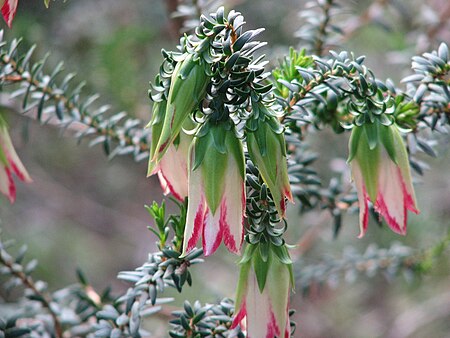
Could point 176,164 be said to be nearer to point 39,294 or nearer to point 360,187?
point 360,187

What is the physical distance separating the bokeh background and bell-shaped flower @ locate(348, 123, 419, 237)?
354mm

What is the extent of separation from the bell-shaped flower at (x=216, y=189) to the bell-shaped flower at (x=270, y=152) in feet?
0.05

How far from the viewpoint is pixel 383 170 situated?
538 millimetres

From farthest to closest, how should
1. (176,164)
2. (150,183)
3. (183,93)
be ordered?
(150,183), (176,164), (183,93)

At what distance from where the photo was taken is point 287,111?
59cm

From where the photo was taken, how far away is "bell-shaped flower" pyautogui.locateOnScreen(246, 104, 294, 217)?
0.49 m

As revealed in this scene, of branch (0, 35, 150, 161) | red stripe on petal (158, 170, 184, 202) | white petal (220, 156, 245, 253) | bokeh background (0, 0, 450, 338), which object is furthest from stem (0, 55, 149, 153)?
white petal (220, 156, 245, 253)

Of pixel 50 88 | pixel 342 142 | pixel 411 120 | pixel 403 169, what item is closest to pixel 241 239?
pixel 403 169

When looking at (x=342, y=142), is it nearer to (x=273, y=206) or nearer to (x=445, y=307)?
(x=445, y=307)

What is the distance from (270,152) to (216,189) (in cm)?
5

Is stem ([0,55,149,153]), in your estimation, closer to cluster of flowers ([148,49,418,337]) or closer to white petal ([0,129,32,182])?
white petal ([0,129,32,182])

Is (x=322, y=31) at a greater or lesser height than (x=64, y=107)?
greater

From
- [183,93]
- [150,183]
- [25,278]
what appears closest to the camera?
[183,93]

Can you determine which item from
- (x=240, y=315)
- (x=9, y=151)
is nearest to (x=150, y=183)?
(x=9, y=151)
